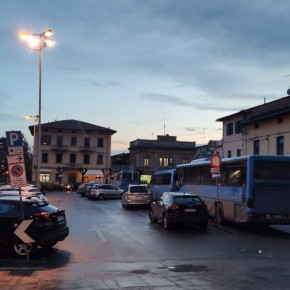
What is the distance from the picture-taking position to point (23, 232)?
12195mm

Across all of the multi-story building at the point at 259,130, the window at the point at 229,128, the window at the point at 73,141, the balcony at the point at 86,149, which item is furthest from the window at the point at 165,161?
the window at the point at 229,128

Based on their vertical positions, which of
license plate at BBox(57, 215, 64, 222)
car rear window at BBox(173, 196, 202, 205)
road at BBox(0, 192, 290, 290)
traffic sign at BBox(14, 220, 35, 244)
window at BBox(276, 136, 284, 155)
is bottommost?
road at BBox(0, 192, 290, 290)

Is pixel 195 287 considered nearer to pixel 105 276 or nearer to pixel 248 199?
pixel 105 276

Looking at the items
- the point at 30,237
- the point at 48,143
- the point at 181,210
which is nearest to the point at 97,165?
the point at 48,143

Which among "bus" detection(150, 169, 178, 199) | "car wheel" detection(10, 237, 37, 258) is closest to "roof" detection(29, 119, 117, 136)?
"bus" detection(150, 169, 178, 199)

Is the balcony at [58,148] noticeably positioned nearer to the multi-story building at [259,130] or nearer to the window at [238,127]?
the multi-story building at [259,130]

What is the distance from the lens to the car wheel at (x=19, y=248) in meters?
12.7

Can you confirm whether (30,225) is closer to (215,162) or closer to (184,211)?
(184,211)

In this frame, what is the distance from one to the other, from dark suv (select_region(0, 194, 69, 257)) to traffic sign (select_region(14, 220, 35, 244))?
0.04 metres

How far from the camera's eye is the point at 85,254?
1346 centimetres

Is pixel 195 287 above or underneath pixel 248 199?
underneath

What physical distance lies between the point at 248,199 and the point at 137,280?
10.3 metres

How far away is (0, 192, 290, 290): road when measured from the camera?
955 centimetres

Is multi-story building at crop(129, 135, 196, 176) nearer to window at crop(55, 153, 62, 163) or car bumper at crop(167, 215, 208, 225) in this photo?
window at crop(55, 153, 62, 163)
